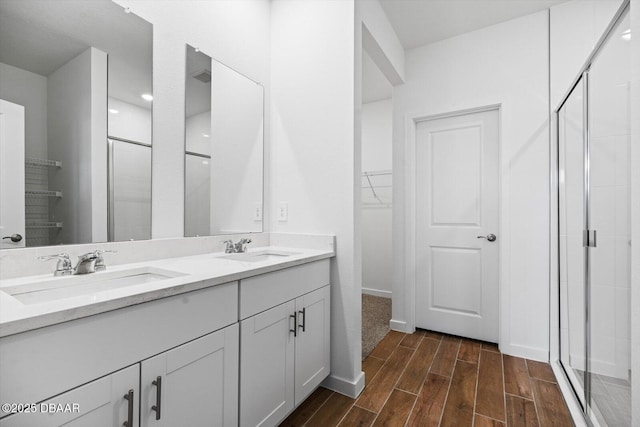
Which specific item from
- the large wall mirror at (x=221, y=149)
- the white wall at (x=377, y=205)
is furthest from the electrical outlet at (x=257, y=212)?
the white wall at (x=377, y=205)

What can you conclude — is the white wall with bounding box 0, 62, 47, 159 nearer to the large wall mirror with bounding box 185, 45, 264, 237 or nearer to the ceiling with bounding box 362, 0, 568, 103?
the large wall mirror with bounding box 185, 45, 264, 237

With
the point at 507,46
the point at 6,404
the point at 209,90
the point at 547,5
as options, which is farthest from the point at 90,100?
the point at 547,5

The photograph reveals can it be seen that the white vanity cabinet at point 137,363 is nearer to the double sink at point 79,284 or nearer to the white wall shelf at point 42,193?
the double sink at point 79,284

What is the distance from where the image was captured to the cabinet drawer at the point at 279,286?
1255 mm

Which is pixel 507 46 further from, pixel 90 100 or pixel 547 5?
pixel 90 100

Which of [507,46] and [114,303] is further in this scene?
[507,46]

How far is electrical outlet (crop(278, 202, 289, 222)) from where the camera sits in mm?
2107

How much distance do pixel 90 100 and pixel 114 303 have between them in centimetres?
97

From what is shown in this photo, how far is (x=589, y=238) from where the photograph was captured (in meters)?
1.54

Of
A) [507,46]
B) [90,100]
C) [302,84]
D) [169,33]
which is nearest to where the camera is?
[90,100]

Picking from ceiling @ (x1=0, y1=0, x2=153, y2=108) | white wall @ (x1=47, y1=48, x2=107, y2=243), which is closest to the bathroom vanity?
white wall @ (x1=47, y1=48, x2=107, y2=243)

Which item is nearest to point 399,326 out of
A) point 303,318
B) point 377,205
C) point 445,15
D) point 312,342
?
point 312,342

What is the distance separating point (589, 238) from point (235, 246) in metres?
1.92

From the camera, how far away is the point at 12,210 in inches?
42.4
